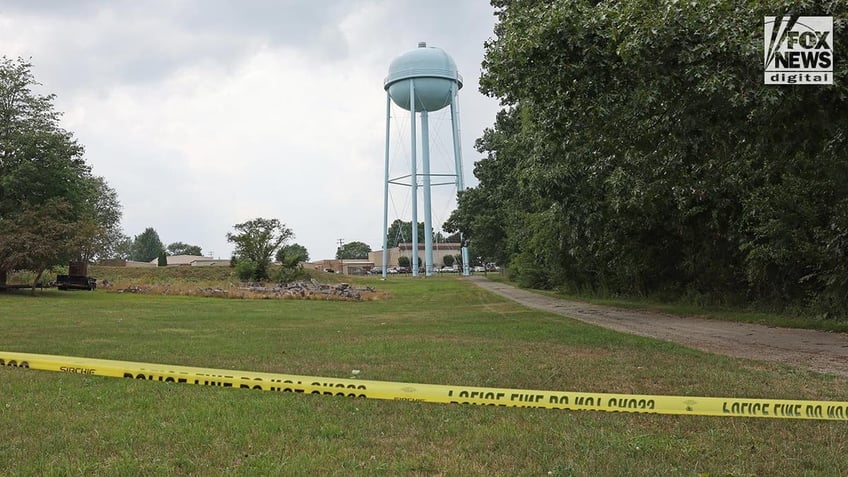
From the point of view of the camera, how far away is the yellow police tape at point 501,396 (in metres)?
4.96

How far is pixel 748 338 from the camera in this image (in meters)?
12.0

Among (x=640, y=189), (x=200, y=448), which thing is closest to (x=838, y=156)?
(x=640, y=189)

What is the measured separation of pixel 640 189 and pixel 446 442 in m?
12.6

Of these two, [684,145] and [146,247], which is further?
[146,247]

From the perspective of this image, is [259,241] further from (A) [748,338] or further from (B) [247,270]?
(A) [748,338]

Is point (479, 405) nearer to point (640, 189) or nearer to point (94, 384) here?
point (94, 384)

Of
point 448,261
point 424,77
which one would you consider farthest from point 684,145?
point 448,261

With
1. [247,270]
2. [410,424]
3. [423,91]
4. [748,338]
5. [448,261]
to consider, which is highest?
[423,91]

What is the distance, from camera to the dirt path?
9.09 m

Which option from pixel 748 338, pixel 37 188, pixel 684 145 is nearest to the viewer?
pixel 748 338

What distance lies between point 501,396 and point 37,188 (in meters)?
36.0

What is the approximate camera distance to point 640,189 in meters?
15.5

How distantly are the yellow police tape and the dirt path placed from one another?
3.44 meters

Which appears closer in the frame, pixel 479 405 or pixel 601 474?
pixel 601 474
